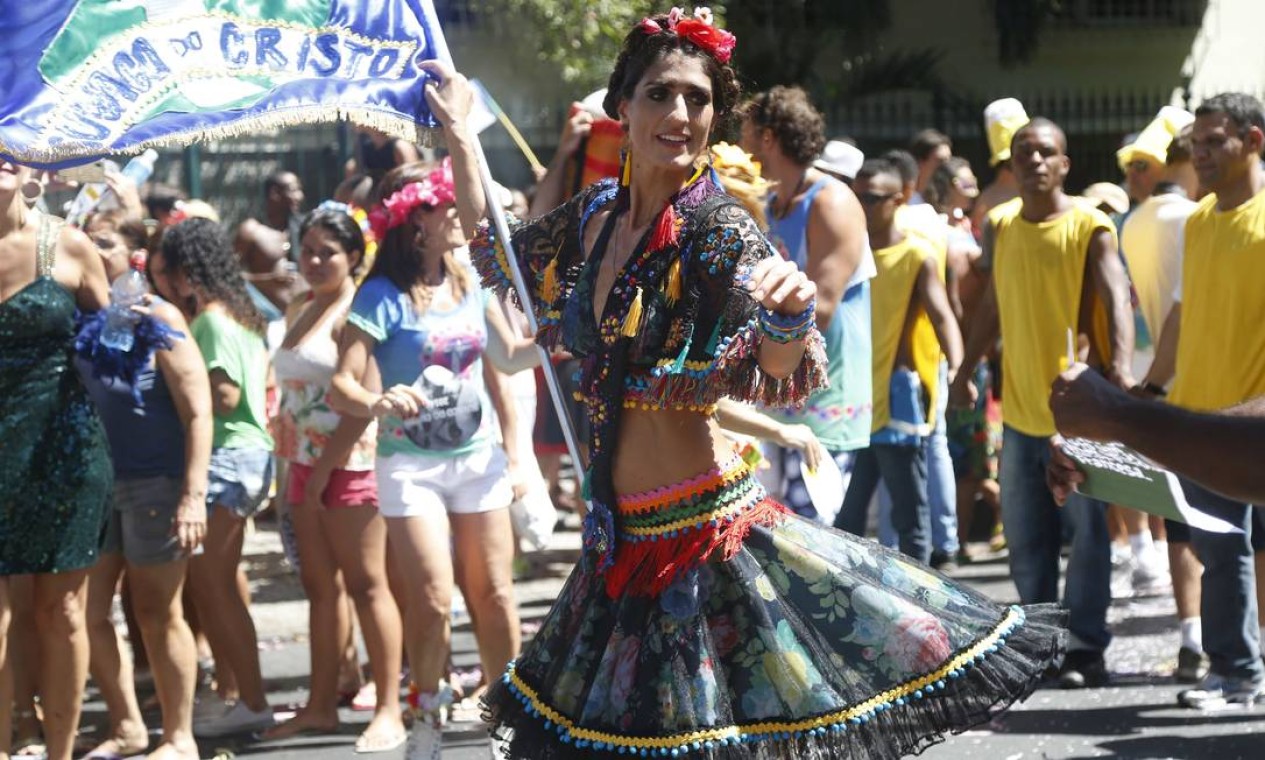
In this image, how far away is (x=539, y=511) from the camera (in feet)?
23.0

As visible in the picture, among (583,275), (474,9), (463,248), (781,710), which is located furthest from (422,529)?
(474,9)

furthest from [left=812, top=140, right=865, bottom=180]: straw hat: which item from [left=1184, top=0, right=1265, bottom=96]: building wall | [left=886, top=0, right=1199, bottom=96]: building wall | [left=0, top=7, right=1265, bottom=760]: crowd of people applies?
[left=1184, top=0, right=1265, bottom=96]: building wall

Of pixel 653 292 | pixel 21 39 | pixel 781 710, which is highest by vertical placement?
pixel 21 39

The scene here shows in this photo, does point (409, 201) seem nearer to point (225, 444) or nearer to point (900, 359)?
point (225, 444)

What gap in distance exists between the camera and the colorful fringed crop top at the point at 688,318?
4250 millimetres

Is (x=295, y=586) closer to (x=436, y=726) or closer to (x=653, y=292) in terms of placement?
(x=436, y=726)

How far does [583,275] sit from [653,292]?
0.99ft

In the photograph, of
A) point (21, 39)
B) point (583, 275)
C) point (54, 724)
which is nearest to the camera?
point (583, 275)

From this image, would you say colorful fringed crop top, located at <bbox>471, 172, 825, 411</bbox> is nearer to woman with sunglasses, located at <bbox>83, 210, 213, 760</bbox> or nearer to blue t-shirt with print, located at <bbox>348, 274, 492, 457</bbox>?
blue t-shirt with print, located at <bbox>348, 274, 492, 457</bbox>

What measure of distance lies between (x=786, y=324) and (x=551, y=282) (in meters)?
0.92

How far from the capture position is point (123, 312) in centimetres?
650

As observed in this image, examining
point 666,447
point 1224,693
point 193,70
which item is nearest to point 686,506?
point 666,447

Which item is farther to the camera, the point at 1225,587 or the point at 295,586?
the point at 295,586

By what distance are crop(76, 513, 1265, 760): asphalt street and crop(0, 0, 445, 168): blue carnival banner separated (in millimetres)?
2487
